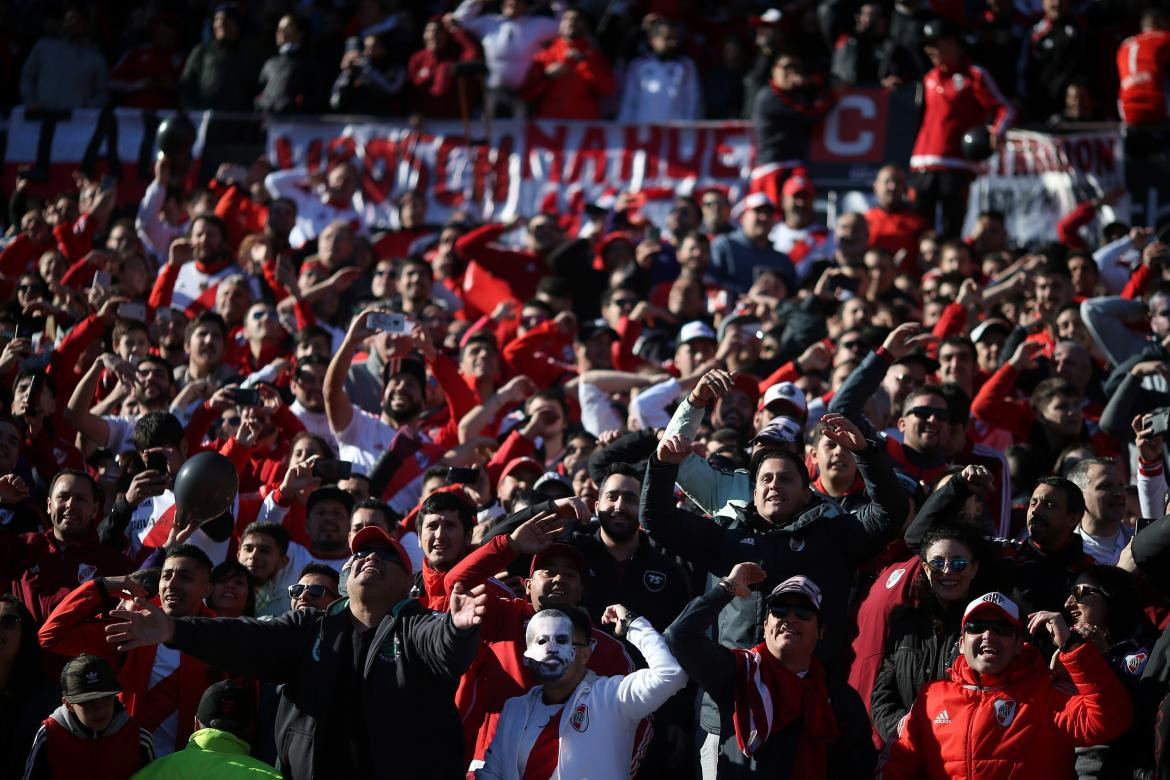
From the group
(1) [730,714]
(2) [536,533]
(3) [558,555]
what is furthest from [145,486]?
(1) [730,714]

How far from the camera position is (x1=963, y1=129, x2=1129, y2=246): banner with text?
1448 centimetres

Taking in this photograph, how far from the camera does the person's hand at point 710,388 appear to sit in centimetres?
727

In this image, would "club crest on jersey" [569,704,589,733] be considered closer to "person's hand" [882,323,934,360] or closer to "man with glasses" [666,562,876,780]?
"man with glasses" [666,562,876,780]

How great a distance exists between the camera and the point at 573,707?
21.4ft

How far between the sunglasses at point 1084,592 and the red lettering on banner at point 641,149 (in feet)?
30.1

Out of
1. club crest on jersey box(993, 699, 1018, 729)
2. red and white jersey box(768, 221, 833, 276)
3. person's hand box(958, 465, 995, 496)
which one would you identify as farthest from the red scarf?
red and white jersey box(768, 221, 833, 276)

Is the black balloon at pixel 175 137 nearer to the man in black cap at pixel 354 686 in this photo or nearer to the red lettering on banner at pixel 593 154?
the red lettering on banner at pixel 593 154

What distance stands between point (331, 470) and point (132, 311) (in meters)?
3.19

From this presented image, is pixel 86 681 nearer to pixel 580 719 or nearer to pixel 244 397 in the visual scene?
pixel 580 719

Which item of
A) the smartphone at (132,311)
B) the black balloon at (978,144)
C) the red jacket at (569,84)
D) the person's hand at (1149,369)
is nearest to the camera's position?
the person's hand at (1149,369)

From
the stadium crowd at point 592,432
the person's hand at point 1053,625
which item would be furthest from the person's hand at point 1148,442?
the person's hand at point 1053,625

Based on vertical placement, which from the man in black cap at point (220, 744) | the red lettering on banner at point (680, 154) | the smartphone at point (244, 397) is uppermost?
the red lettering on banner at point (680, 154)

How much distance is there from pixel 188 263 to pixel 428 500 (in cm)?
626

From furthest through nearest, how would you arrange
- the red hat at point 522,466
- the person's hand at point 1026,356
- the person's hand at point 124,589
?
the person's hand at point 1026,356 < the red hat at point 522,466 < the person's hand at point 124,589
